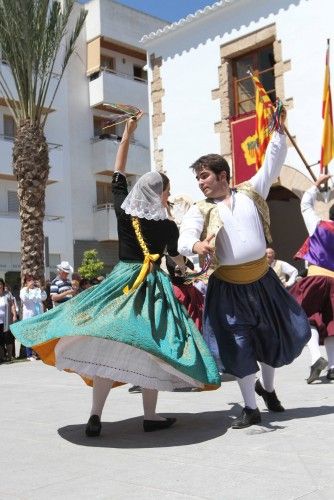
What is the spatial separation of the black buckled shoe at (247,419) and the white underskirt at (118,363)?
0.35 metres

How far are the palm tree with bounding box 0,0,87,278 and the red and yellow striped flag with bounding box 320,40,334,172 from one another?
254 inches

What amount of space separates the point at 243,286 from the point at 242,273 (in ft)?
0.28

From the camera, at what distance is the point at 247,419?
4.36m

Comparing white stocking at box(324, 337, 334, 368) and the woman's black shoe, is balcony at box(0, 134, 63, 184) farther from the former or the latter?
the woman's black shoe

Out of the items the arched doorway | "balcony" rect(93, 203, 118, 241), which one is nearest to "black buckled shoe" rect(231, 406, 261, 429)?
the arched doorway

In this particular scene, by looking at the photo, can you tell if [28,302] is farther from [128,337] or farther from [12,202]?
[12,202]

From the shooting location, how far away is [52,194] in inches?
1141

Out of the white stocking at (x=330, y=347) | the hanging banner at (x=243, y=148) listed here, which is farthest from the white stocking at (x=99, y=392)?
the hanging banner at (x=243, y=148)

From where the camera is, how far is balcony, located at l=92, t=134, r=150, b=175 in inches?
1186

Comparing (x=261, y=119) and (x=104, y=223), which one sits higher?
(x=261, y=119)

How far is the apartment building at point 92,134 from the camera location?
29.1 meters

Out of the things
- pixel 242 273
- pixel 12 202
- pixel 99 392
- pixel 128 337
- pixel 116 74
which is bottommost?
pixel 99 392

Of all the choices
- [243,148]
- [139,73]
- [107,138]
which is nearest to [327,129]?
[243,148]

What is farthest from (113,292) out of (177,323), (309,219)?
(309,219)
